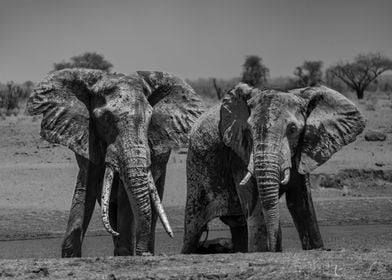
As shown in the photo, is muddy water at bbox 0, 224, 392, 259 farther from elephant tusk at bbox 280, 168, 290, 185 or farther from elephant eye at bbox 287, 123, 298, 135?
elephant tusk at bbox 280, 168, 290, 185

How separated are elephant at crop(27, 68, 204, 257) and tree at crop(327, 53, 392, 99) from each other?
119 feet

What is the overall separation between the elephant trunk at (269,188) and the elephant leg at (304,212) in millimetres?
606

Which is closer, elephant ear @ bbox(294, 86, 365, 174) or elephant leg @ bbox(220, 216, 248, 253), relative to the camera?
elephant ear @ bbox(294, 86, 365, 174)

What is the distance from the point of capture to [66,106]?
37.8ft

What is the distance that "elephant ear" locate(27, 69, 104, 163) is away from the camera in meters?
11.3

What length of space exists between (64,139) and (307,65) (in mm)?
37600

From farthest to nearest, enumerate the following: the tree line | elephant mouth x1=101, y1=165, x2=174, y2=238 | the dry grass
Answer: the tree line, elephant mouth x1=101, y1=165, x2=174, y2=238, the dry grass

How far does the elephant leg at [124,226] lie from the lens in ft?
35.6

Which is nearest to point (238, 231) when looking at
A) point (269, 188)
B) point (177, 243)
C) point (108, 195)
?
point (108, 195)

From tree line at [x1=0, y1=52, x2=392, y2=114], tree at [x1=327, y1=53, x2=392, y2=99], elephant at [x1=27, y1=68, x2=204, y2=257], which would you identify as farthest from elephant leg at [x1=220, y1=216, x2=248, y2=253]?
tree at [x1=327, y1=53, x2=392, y2=99]

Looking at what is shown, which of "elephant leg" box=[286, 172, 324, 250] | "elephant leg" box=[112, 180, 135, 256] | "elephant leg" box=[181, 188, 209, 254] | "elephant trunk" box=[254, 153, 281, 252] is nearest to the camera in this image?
"elephant trunk" box=[254, 153, 281, 252]

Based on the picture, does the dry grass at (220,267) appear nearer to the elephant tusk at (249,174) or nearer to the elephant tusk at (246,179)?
the elephant tusk at (249,174)

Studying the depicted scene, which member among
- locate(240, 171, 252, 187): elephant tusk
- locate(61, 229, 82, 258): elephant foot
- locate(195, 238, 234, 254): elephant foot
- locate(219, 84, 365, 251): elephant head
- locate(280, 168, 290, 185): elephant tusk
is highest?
locate(219, 84, 365, 251): elephant head

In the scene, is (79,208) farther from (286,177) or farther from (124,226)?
(286,177)
